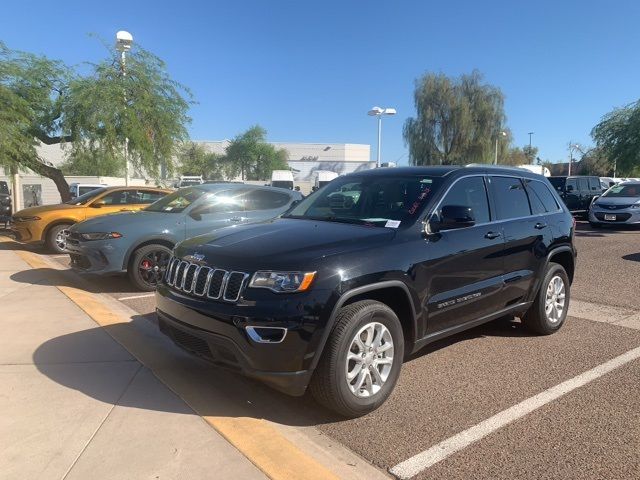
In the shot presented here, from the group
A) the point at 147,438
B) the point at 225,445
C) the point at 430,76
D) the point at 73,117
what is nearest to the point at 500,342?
the point at 225,445

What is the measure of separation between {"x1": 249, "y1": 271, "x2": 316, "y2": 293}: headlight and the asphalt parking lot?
950 millimetres

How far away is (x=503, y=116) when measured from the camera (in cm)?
4278

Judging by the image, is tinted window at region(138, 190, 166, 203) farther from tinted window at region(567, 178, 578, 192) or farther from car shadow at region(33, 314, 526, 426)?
tinted window at region(567, 178, 578, 192)

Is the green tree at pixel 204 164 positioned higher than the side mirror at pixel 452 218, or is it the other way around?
the green tree at pixel 204 164

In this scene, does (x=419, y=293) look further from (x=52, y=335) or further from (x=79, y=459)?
(x=52, y=335)

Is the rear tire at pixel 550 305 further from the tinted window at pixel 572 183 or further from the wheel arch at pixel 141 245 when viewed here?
the tinted window at pixel 572 183

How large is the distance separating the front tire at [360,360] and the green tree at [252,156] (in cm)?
6511

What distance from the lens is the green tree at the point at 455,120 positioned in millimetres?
41844

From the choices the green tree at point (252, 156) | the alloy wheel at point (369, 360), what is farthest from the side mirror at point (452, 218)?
the green tree at point (252, 156)

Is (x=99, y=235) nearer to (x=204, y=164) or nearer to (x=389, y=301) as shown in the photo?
(x=389, y=301)

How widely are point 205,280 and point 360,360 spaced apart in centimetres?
118

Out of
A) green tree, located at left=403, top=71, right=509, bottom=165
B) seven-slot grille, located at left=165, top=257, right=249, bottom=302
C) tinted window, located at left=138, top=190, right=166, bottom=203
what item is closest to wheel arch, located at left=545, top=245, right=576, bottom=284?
seven-slot grille, located at left=165, top=257, right=249, bottom=302

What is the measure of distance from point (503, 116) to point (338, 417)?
4366 centimetres

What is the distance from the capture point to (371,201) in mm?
4445
